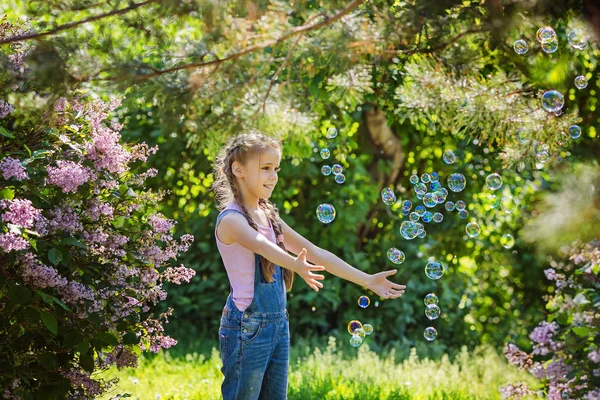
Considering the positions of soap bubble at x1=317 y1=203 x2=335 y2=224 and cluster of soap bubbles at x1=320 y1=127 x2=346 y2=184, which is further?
cluster of soap bubbles at x1=320 y1=127 x2=346 y2=184

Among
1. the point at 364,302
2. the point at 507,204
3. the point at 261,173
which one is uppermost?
the point at 507,204

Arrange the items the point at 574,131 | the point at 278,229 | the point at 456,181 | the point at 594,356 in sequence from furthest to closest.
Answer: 1. the point at 456,181
2. the point at 574,131
3. the point at 594,356
4. the point at 278,229

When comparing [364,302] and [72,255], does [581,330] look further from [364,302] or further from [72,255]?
[72,255]

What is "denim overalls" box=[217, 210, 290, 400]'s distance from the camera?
303 centimetres

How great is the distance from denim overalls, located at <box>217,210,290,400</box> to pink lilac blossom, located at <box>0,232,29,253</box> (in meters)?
0.78

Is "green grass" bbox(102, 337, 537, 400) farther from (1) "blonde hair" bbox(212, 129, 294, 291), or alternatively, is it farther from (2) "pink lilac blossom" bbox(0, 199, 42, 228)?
(2) "pink lilac blossom" bbox(0, 199, 42, 228)

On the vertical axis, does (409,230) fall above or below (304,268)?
above

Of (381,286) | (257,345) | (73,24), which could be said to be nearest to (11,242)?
(73,24)

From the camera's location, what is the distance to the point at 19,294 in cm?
300

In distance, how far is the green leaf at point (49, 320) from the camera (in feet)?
9.93

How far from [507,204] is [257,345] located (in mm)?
4105

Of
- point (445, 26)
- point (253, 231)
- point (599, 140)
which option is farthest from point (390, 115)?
point (253, 231)

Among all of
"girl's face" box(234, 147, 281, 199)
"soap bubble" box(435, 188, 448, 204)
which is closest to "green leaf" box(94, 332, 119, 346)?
"girl's face" box(234, 147, 281, 199)

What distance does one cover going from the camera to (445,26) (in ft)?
15.1
